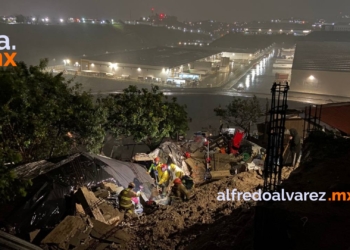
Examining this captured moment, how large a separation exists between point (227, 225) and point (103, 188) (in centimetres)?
404

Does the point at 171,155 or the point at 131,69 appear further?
the point at 131,69

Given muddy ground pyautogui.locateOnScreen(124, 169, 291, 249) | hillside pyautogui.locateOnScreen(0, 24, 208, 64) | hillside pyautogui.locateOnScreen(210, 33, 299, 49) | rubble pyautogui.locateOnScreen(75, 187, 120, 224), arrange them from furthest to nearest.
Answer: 1. hillside pyautogui.locateOnScreen(210, 33, 299, 49)
2. hillside pyautogui.locateOnScreen(0, 24, 208, 64)
3. rubble pyautogui.locateOnScreen(75, 187, 120, 224)
4. muddy ground pyautogui.locateOnScreen(124, 169, 291, 249)

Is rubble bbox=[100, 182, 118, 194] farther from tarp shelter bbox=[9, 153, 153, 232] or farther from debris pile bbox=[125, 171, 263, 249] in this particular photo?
debris pile bbox=[125, 171, 263, 249]

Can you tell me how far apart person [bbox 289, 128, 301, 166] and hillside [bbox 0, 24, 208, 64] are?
59.2 metres

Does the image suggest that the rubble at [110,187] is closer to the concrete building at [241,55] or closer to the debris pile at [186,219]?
the debris pile at [186,219]

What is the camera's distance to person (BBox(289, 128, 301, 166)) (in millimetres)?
8359

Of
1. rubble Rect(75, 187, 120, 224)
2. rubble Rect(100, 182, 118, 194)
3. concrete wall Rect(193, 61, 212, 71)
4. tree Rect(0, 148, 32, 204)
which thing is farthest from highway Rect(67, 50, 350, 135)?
tree Rect(0, 148, 32, 204)

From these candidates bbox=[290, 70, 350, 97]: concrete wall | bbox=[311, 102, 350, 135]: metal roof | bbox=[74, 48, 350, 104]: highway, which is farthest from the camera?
bbox=[74, 48, 350, 104]: highway

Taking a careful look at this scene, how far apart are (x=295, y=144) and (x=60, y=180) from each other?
22.2 feet

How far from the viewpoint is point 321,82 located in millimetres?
31391

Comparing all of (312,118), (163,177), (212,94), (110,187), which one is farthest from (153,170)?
(212,94)

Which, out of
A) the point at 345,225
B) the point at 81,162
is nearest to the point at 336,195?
the point at 345,225

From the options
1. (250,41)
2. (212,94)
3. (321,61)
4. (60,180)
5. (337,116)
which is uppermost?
(250,41)

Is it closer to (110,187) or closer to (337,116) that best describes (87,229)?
(110,187)
